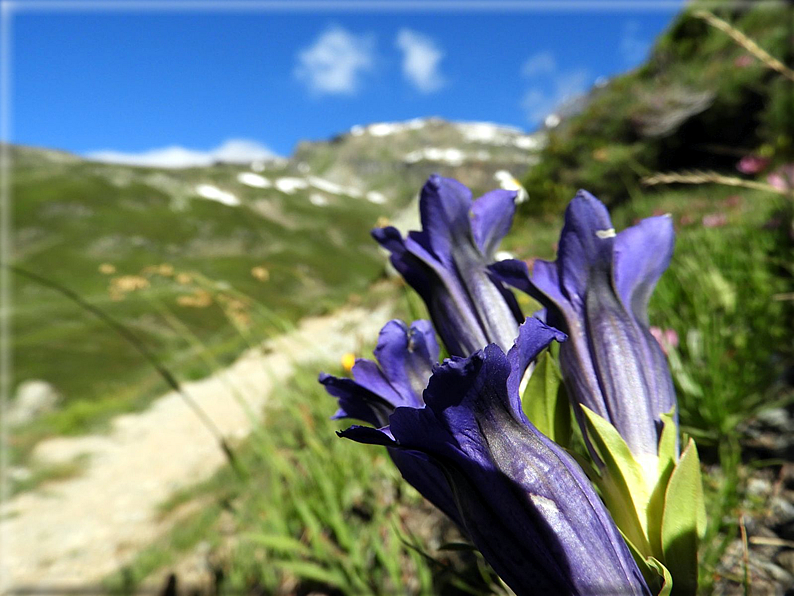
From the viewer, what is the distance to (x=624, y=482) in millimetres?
762

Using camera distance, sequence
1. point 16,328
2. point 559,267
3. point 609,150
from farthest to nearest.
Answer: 1. point 16,328
2. point 609,150
3. point 559,267

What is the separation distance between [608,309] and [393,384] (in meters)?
0.41

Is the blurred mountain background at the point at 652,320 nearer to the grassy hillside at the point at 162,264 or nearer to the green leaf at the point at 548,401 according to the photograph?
the grassy hillside at the point at 162,264

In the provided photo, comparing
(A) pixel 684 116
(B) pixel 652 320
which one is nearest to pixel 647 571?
(B) pixel 652 320

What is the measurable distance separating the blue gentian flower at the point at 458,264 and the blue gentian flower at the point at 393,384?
8cm

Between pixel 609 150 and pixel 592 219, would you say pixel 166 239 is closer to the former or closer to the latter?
pixel 609 150

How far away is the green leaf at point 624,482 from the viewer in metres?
0.76

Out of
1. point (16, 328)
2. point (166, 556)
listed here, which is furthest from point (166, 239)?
point (166, 556)

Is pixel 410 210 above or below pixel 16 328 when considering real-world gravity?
below

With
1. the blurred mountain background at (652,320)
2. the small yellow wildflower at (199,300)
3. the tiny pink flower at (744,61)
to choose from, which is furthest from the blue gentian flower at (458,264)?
the tiny pink flower at (744,61)

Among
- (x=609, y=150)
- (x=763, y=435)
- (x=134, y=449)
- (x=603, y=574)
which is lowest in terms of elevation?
(x=763, y=435)

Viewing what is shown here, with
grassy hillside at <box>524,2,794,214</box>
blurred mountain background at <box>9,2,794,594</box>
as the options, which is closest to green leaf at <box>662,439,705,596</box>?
blurred mountain background at <box>9,2,794,594</box>

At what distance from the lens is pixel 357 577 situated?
216cm

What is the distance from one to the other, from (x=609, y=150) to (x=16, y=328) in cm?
3933
